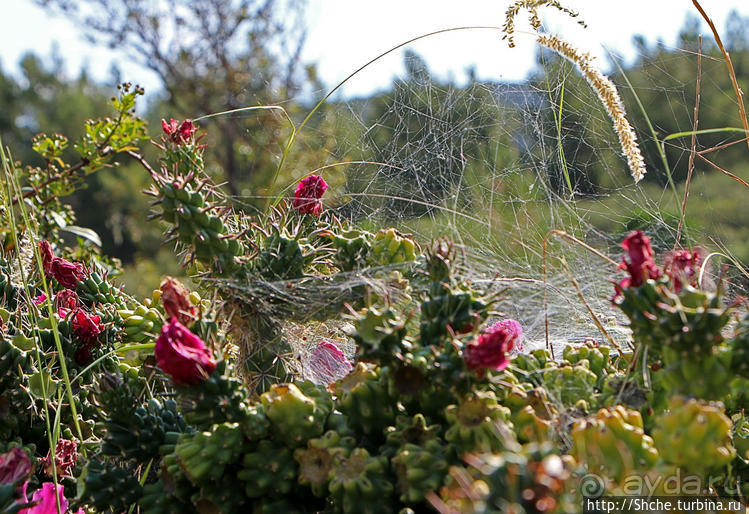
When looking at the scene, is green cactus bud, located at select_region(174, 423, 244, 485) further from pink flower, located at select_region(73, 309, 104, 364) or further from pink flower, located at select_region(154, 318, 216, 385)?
pink flower, located at select_region(73, 309, 104, 364)

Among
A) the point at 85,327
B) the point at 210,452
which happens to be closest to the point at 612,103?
the point at 210,452

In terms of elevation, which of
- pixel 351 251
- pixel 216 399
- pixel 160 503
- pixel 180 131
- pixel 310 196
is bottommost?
pixel 160 503

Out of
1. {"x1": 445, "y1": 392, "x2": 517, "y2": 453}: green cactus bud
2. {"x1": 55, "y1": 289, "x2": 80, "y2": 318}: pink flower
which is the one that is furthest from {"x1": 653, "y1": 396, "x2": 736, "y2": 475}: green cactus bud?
{"x1": 55, "y1": 289, "x2": 80, "y2": 318}: pink flower

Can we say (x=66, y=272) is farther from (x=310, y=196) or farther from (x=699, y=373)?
(x=699, y=373)

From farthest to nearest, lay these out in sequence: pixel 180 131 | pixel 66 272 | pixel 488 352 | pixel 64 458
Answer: pixel 66 272 → pixel 180 131 → pixel 64 458 → pixel 488 352

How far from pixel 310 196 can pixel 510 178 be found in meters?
0.57

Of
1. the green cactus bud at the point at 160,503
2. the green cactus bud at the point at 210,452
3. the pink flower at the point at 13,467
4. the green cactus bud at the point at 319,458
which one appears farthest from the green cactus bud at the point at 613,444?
the pink flower at the point at 13,467

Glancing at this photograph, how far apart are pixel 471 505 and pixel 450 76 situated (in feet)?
4.82

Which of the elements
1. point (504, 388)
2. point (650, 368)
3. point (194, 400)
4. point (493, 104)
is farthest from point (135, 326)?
point (493, 104)

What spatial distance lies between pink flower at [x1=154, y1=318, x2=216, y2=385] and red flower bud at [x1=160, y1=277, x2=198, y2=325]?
1.7 inches

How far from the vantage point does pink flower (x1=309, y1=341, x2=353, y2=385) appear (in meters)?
1.19

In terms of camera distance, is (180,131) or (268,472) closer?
(268,472)

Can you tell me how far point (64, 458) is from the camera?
3.44 feet

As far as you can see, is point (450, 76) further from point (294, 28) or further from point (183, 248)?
point (294, 28)
